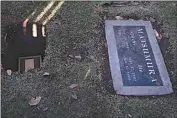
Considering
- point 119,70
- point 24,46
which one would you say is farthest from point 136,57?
point 24,46

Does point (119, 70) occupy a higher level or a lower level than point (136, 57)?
lower

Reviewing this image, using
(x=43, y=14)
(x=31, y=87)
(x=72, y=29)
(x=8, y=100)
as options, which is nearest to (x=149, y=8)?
(x=72, y=29)

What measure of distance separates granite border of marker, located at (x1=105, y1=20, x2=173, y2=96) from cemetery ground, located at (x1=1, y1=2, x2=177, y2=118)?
7cm

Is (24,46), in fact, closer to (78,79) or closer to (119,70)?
(78,79)

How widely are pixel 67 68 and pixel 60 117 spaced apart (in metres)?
0.73

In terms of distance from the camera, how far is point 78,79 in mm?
3945

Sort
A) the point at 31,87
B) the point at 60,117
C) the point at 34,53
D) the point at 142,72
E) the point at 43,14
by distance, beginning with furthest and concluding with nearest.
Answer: the point at 43,14 → the point at 34,53 → the point at 142,72 → the point at 31,87 → the point at 60,117

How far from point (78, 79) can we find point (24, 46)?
1.02 meters

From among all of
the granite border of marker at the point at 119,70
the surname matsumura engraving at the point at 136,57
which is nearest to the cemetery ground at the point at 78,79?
the granite border of marker at the point at 119,70

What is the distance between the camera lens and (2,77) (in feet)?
12.8

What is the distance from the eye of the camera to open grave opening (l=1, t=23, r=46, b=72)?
4.23m

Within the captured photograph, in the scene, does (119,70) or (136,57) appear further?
(136,57)

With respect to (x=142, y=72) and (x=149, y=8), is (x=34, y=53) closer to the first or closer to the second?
(x=142, y=72)

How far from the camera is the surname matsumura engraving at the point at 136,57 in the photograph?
13.1 ft
